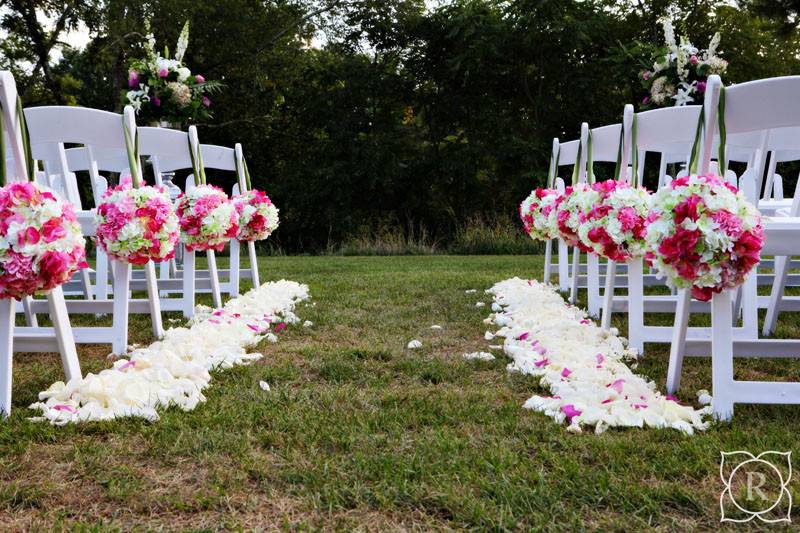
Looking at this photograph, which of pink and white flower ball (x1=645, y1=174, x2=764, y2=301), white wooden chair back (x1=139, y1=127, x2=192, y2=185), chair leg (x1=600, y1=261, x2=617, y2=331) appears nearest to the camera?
pink and white flower ball (x1=645, y1=174, x2=764, y2=301)

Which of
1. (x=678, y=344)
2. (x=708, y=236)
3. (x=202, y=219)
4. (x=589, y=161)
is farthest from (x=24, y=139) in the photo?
(x=589, y=161)

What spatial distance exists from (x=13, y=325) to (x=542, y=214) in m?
3.74

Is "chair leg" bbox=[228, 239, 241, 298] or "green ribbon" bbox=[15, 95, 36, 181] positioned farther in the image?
"chair leg" bbox=[228, 239, 241, 298]

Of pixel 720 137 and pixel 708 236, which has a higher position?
pixel 720 137

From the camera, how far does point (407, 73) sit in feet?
53.2

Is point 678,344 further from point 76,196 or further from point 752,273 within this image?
point 76,196

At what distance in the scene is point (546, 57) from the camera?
1527cm

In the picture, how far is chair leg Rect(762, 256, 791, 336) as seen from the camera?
3600 mm

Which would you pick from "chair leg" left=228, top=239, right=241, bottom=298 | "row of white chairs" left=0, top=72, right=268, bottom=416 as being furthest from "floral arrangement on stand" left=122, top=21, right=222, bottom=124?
"chair leg" left=228, top=239, right=241, bottom=298

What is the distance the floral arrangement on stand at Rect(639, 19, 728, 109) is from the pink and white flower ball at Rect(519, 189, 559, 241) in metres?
1.98

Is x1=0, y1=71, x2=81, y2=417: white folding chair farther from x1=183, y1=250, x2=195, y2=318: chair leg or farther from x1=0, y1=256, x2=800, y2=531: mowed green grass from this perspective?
x1=183, y1=250, x2=195, y2=318: chair leg

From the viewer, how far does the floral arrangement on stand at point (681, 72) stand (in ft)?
21.1

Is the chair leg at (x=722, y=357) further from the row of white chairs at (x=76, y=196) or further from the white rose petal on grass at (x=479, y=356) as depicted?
the row of white chairs at (x=76, y=196)

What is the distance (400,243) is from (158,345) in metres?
9.88
